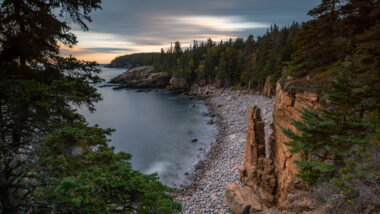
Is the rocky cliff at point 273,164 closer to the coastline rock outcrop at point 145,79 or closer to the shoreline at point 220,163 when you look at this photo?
the shoreline at point 220,163

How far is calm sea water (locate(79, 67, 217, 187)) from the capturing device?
839 inches

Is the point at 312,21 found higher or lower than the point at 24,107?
higher

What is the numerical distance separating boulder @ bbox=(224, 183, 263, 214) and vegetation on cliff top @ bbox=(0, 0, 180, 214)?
27.7ft

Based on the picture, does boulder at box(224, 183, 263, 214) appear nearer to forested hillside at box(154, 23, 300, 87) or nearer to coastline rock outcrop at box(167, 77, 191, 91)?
forested hillside at box(154, 23, 300, 87)

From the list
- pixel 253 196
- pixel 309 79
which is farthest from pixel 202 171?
pixel 309 79

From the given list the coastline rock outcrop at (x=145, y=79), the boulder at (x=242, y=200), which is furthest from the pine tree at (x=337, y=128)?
the coastline rock outcrop at (x=145, y=79)

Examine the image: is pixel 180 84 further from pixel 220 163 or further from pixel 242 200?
pixel 242 200

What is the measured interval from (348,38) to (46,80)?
15223 mm

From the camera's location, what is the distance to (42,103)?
182 inches

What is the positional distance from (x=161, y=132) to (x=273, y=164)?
72.4ft

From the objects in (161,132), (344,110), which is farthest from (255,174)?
(161,132)

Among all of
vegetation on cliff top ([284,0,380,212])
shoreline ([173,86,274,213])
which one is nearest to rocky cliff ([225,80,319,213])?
vegetation on cliff top ([284,0,380,212])

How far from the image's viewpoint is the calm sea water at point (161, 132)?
69.9 feet

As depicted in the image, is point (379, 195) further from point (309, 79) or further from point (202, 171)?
point (202, 171)
